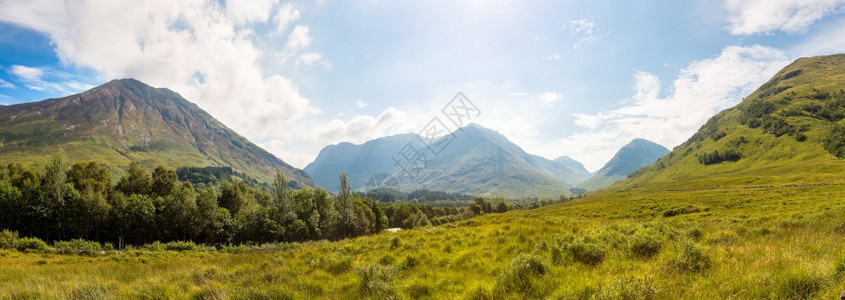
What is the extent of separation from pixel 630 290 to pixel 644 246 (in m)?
4.87

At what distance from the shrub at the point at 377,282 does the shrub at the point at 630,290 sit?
4.32 m

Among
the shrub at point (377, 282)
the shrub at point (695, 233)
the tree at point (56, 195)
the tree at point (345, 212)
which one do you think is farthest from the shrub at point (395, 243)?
the tree at point (56, 195)

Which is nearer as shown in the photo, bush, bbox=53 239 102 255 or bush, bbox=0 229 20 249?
bush, bbox=0 229 20 249

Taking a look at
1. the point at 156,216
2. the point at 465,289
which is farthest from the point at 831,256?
the point at 156,216

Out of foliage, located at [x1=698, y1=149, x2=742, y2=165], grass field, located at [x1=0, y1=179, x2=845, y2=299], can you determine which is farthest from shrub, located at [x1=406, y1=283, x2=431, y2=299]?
foliage, located at [x1=698, y1=149, x2=742, y2=165]

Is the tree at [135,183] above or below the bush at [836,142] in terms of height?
above

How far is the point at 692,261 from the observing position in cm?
718

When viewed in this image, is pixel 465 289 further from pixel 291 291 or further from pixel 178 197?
pixel 178 197

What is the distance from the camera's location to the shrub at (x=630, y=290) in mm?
5262

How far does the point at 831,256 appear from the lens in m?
6.75

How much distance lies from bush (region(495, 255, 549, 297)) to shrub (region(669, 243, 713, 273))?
291 cm

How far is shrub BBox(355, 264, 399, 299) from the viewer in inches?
288

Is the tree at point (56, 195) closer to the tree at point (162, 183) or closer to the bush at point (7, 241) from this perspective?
the tree at point (162, 183)

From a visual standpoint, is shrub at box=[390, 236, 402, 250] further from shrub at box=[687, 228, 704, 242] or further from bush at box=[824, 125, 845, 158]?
bush at box=[824, 125, 845, 158]
